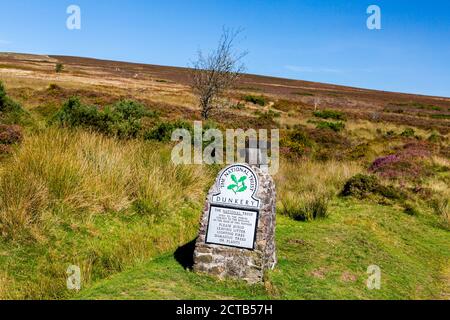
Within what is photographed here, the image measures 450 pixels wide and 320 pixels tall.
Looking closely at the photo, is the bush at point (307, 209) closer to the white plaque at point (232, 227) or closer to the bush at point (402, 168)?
the white plaque at point (232, 227)

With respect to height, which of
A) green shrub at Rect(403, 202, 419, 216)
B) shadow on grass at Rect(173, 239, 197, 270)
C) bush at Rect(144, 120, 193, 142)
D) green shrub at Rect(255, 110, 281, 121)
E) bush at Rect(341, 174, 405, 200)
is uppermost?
green shrub at Rect(255, 110, 281, 121)

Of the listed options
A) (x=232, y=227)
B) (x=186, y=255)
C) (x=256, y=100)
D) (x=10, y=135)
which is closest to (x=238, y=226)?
(x=232, y=227)

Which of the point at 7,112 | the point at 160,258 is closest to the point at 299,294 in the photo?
the point at 160,258

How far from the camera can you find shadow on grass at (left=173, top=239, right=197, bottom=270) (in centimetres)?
616

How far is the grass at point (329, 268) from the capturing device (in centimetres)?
542

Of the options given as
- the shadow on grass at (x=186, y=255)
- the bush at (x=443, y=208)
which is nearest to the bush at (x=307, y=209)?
the bush at (x=443, y=208)

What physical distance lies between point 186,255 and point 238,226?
47.8 inches

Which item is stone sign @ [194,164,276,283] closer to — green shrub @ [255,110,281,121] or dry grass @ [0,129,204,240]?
dry grass @ [0,129,204,240]

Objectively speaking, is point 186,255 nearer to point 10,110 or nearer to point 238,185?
point 238,185

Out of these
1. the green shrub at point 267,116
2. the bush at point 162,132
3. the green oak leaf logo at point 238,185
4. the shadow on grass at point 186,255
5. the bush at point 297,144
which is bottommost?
the shadow on grass at point 186,255

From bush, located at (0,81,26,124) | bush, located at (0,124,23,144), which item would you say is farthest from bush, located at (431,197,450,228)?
bush, located at (0,81,26,124)

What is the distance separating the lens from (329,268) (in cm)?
645

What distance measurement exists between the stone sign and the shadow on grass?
0.97 ft

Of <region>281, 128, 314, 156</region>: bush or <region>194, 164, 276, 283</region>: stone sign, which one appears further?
<region>281, 128, 314, 156</region>: bush
